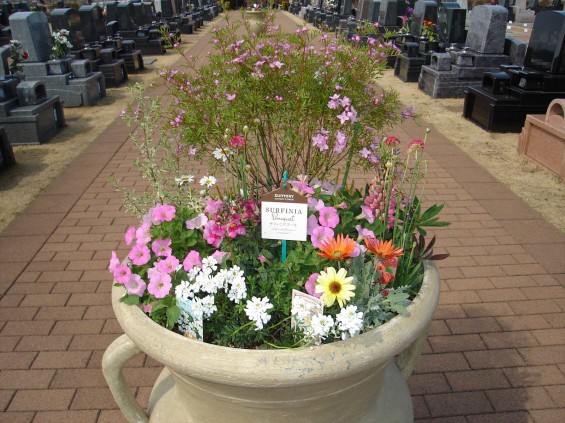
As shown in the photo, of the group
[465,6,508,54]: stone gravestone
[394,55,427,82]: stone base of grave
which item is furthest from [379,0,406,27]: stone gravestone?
[465,6,508,54]: stone gravestone

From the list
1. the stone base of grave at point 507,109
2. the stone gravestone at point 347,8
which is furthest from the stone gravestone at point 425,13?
the stone gravestone at point 347,8

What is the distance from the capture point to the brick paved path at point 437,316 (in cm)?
276

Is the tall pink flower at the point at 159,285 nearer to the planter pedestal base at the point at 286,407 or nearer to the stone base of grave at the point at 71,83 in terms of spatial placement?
the planter pedestal base at the point at 286,407

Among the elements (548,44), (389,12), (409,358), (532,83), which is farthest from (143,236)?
(389,12)

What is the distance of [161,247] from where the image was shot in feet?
6.07

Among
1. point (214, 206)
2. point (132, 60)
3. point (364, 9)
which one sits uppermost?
point (214, 206)

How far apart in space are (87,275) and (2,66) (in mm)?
4875

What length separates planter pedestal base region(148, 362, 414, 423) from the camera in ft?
5.38

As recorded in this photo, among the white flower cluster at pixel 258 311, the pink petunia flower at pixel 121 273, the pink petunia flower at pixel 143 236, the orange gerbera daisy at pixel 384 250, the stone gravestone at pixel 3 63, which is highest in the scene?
the orange gerbera daisy at pixel 384 250

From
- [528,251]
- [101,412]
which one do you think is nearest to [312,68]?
[101,412]

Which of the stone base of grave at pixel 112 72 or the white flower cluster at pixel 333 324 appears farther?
the stone base of grave at pixel 112 72

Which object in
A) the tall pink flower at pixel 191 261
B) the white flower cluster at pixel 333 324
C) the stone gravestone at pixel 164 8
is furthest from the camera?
the stone gravestone at pixel 164 8

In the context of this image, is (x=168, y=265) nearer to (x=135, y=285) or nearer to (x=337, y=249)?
(x=135, y=285)

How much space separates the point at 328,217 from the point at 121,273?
2.51 ft
